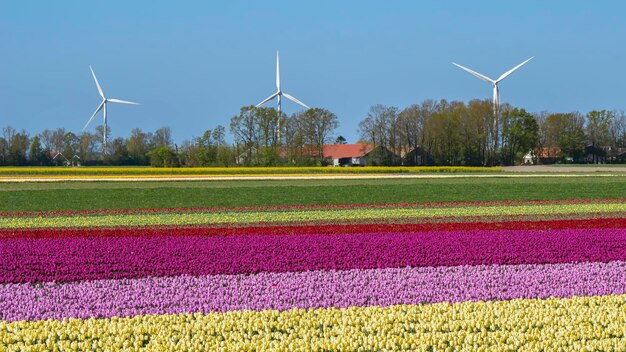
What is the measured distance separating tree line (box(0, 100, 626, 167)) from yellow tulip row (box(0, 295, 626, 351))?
8022 cm

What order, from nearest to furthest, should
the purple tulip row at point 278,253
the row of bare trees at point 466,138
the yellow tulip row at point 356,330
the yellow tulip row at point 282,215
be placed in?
1. the yellow tulip row at point 356,330
2. the purple tulip row at point 278,253
3. the yellow tulip row at point 282,215
4. the row of bare trees at point 466,138

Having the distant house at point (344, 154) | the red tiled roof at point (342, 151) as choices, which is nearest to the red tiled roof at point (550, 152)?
the distant house at point (344, 154)

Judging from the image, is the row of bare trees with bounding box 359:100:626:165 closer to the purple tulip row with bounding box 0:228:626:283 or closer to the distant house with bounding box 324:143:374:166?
the distant house with bounding box 324:143:374:166

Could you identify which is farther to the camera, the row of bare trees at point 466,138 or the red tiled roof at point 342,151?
the red tiled roof at point 342,151

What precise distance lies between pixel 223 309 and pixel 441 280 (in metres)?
3.76

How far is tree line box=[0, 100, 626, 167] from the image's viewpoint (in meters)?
95.4

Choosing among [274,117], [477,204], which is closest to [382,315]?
[477,204]

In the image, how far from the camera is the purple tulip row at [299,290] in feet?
35.5

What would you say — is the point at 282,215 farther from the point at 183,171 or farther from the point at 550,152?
the point at 550,152

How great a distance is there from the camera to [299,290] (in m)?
11.7

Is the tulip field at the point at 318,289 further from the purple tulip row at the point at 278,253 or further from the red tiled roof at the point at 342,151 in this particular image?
the red tiled roof at the point at 342,151

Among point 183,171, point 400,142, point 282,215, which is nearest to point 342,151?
point 400,142

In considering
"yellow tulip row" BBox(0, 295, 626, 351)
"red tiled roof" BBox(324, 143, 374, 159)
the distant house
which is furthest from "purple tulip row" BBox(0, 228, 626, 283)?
"red tiled roof" BBox(324, 143, 374, 159)

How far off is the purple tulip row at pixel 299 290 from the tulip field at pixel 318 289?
0.03 meters
